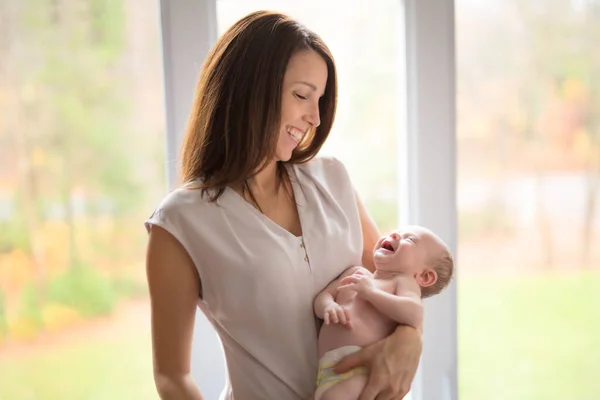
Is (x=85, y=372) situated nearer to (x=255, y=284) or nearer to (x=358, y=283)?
(x=255, y=284)

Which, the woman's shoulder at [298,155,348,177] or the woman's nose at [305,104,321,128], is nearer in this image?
the woman's nose at [305,104,321,128]

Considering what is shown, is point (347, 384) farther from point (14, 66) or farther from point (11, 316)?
point (14, 66)

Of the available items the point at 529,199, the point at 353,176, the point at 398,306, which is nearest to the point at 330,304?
the point at 398,306

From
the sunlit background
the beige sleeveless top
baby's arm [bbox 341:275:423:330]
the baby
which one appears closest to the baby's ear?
the baby

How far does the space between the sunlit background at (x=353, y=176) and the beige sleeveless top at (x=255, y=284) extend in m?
0.47

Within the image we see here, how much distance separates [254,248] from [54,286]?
71 cm

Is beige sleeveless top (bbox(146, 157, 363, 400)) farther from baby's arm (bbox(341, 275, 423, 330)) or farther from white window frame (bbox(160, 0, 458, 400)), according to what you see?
white window frame (bbox(160, 0, 458, 400))

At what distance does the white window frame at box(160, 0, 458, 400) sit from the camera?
1.83m

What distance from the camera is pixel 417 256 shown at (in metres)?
1.60

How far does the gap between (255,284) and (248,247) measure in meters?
0.09

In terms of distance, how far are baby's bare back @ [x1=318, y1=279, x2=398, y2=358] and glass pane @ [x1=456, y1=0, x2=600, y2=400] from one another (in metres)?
0.62

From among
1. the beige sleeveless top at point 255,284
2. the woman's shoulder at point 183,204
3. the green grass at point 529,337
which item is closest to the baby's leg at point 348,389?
the beige sleeveless top at point 255,284

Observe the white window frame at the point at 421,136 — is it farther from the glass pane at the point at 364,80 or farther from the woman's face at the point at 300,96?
the woman's face at the point at 300,96

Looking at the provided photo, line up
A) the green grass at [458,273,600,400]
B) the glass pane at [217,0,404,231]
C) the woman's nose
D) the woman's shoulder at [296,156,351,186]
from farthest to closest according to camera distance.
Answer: the green grass at [458,273,600,400]
the glass pane at [217,0,404,231]
the woman's shoulder at [296,156,351,186]
the woman's nose
